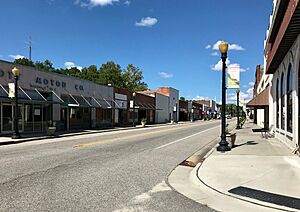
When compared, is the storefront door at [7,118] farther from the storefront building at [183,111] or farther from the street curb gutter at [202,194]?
the storefront building at [183,111]

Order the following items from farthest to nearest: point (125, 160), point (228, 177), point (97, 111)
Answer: point (97, 111) < point (125, 160) < point (228, 177)

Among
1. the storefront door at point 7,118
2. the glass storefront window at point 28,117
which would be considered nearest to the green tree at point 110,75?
the glass storefront window at point 28,117

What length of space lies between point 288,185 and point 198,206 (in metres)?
2.53

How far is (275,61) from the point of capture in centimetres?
1783

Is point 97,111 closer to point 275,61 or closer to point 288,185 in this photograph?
point 275,61

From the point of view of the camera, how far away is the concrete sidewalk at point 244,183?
5.96 m

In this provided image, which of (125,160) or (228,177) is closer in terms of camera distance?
(228,177)

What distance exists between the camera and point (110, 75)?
87312mm

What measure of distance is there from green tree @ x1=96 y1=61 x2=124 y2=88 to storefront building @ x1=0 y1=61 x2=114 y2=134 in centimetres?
4842

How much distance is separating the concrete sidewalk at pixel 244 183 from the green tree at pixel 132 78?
81.9m

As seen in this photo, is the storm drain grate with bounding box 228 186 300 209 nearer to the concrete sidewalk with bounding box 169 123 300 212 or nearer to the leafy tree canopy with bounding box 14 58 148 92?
the concrete sidewalk with bounding box 169 123 300 212

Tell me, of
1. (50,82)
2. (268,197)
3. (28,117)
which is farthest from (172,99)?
(268,197)

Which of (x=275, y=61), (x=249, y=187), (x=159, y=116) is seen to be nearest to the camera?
(x=249, y=187)

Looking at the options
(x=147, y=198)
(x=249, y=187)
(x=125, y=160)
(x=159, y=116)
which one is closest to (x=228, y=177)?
(x=249, y=187)
